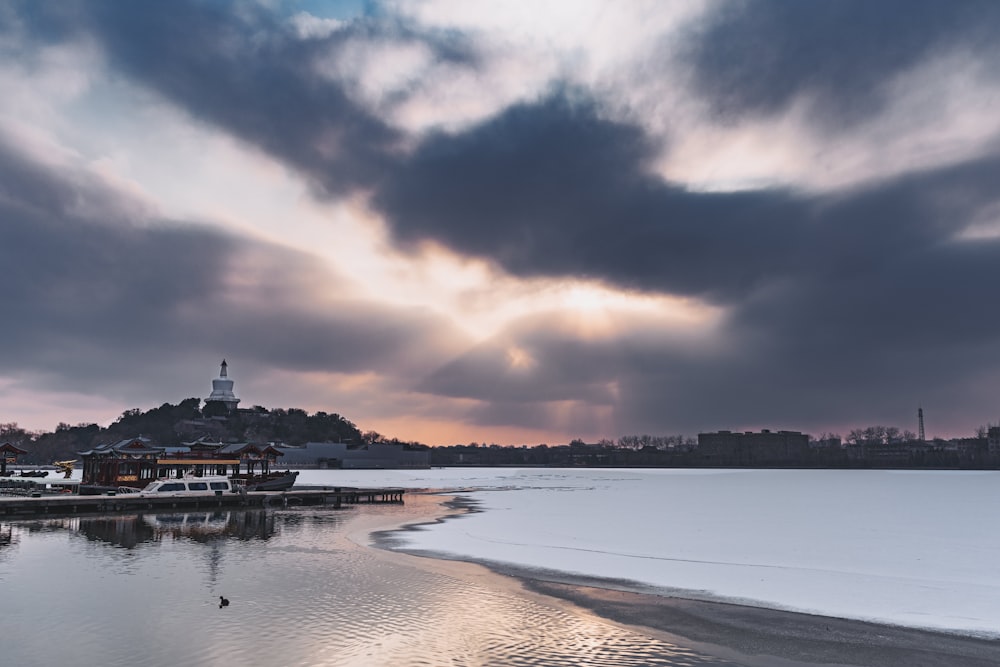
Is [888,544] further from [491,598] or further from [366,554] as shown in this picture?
[366,554]

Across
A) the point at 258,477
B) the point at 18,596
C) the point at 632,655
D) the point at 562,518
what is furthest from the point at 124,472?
the point at 632,655

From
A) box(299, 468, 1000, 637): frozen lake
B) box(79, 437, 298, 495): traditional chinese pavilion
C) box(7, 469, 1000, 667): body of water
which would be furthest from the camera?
box(79, 437, 298, 495): traditional chinese pavilion

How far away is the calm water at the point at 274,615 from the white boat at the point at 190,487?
113 feet

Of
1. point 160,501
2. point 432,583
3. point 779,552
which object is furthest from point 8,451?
point 779,552

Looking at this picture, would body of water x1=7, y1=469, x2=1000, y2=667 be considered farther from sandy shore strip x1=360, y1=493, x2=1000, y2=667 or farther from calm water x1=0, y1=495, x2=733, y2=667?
sandy shore strip x1=360, y1=493, x2=1000, y2=667

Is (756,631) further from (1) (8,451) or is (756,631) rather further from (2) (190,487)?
(1) (8,451)

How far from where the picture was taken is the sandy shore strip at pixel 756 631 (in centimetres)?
1970

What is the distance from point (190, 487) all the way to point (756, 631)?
234ft

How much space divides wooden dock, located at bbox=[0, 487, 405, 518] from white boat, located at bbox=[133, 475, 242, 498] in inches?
71.9

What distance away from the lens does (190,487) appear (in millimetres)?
77875

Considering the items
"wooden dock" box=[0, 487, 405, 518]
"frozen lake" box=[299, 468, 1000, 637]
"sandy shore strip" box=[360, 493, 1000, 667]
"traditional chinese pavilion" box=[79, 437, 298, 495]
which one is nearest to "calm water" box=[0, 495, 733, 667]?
"sandy shore strip" box=[360, 493, 1000, 667]

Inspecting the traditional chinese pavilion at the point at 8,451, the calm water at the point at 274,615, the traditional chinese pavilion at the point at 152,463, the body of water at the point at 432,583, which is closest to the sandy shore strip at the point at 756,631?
the body of water at the point at 432,583

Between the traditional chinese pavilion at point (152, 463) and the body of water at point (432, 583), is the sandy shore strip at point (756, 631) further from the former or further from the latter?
the traditional chinese pavilion at point (152, 463)

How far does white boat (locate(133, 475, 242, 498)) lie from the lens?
74.4 metres
